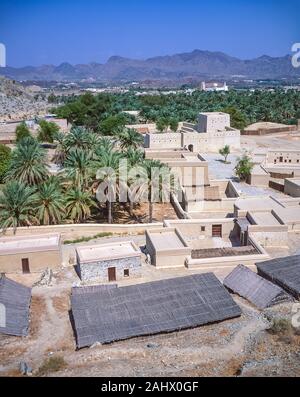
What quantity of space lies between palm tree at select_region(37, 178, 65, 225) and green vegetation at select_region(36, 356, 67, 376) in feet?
49.1

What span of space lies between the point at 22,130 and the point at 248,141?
1292 inches

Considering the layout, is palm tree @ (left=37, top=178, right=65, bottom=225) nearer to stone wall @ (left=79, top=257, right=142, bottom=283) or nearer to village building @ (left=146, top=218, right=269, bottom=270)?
village building @ (left=146, top=218, right=269, bottom=270)

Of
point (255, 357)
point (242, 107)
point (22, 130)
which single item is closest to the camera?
point (255, 357)

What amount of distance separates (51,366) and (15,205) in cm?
1540

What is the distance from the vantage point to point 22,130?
55.5 m

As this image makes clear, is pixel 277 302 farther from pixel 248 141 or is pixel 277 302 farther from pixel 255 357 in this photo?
pixel 248 141

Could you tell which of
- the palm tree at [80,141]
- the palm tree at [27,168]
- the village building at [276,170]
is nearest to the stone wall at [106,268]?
the palm tree at [27,168]

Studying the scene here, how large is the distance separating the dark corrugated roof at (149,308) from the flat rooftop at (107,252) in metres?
2.46

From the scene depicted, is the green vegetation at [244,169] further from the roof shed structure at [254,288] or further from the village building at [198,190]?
the roof shed structure at [254,288]

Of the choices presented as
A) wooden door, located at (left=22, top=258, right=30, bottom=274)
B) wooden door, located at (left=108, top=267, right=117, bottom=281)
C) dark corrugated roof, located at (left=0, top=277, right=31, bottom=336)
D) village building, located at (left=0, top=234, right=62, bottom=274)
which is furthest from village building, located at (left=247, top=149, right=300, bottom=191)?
dark corrugated roof, located at (left=0, top=277, right=31, bottom=336)

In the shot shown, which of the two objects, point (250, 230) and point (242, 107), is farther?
point (242, 107)

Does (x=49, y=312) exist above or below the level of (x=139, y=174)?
below

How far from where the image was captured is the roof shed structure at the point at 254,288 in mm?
19719
